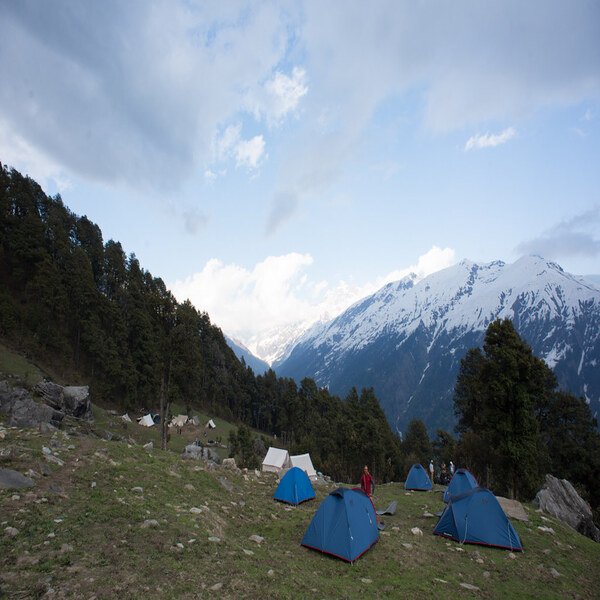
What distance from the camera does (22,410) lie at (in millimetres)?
25422

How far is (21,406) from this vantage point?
25844 mm

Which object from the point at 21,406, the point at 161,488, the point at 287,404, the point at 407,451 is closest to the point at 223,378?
the point at 287,404

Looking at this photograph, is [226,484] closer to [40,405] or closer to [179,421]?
[40,405]

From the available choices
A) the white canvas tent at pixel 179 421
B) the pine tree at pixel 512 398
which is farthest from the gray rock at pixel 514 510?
the white canvas tent at pixel 179 421

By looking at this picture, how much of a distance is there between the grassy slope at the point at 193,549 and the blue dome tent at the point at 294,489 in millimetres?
1137

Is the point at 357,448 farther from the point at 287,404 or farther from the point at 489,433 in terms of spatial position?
the point at 287,404

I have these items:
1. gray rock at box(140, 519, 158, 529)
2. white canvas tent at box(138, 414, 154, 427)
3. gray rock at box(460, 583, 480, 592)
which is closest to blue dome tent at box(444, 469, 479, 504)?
gray rock at box(460, 583, 480, 592)

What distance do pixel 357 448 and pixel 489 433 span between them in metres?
34.5

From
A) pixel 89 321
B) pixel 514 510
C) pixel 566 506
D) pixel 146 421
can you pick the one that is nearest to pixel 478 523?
pixel 514 510

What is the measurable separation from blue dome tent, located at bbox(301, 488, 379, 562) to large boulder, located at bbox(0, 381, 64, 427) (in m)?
20.6

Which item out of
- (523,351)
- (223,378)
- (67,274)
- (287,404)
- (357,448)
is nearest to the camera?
(523,351)

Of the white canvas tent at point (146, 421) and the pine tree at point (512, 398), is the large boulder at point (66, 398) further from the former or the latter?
the pine tree at point (512, 398)

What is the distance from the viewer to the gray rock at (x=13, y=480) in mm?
10828

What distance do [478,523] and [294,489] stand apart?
8529 mm
